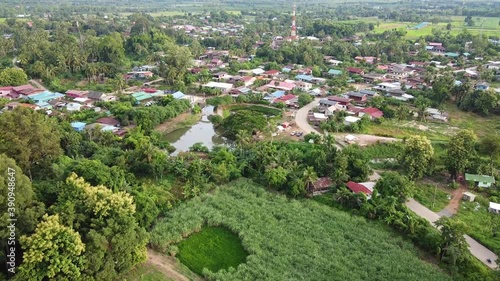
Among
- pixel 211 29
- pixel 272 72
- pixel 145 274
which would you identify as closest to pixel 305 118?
pixel 272 72

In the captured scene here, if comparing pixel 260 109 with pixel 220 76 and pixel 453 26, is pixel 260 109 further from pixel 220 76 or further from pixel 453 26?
pixel 453 26

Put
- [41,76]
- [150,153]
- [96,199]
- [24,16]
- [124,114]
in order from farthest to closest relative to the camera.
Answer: [24,16]
[41,76]
[124,114]
[150,153]
[96,199]

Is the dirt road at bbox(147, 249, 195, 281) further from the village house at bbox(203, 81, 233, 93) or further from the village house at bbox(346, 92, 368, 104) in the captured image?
the village house at bbox(346, 92, 368, 104)

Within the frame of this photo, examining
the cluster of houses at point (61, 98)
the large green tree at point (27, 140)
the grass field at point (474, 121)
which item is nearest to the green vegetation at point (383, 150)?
the grass field at point (474, 121)

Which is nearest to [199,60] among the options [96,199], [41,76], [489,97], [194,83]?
[194,83]

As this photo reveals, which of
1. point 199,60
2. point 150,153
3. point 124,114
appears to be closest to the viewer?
point 150,153

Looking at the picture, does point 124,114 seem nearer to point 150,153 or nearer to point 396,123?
point 150,153

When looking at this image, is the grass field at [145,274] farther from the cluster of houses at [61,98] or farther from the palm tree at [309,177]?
the cluster of houses at [61,98]

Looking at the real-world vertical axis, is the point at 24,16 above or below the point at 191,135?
above
